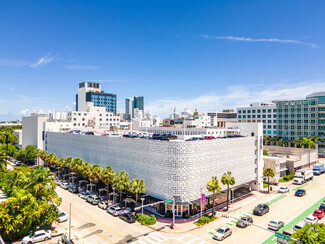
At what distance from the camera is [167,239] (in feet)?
132

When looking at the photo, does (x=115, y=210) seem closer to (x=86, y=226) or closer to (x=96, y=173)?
(x=86, y=226)

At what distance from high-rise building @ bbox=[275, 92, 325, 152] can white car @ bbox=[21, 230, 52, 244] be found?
473 feet

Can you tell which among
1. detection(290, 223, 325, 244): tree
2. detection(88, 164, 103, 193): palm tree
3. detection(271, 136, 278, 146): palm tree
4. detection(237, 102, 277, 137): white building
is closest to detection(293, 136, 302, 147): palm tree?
detection(271, 136, 278, 146): palm tree

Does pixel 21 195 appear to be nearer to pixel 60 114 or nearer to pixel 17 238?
pixel 17 238

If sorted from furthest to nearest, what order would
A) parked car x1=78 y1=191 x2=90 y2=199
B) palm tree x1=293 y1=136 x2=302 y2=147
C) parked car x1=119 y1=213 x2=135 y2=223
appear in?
palm tree x1=293 y1=136 x2=302 y2=147, parked car x1=78 y1=191 x2=90 y2=199, parked car x1=119 y1=213 x2=135 y2=223

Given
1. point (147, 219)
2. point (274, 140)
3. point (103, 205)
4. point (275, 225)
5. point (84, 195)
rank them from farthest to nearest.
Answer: point (274, 140), point (84, 195), point (103, 205), point (147, 219), point (275, 225)

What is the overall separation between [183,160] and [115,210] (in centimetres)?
2061

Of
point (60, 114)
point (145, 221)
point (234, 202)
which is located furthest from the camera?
point (60, 114)

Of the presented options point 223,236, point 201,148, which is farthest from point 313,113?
point 223,236

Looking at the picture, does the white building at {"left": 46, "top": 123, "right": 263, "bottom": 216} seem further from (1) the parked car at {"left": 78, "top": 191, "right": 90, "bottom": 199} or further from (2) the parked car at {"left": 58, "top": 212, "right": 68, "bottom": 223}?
(2) the parked car at {"left": 58, "top": 212, "right": 68, "bottom": 223}

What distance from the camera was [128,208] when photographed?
54.2m

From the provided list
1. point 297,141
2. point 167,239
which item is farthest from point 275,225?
point 297,141

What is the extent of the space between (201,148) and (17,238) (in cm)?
4032

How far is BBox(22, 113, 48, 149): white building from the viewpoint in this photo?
386ft
